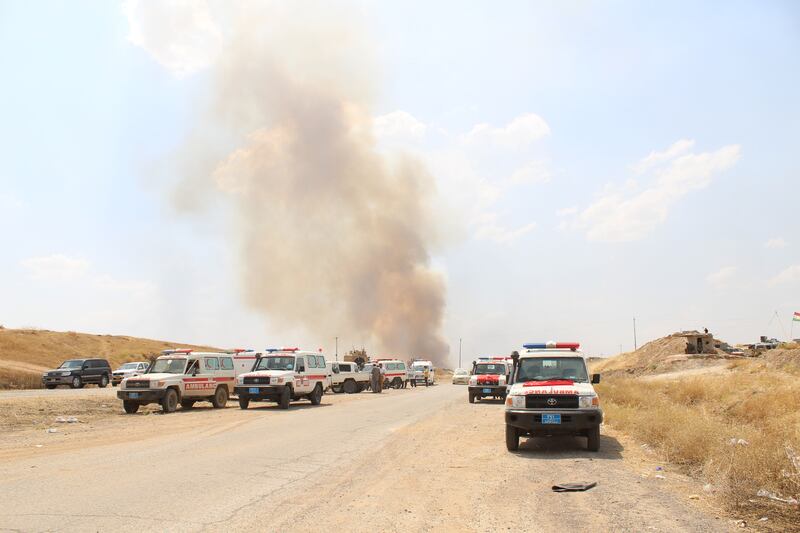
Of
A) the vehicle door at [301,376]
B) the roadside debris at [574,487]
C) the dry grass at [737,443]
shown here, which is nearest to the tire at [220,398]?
the vehicle door at [301,376]

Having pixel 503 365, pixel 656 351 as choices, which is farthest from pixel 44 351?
pixel 656 351

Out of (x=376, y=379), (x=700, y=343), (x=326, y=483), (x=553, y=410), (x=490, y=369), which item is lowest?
(x=326, y=483)

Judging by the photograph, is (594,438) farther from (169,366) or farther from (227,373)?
(227,373)

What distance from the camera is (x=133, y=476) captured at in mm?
8977

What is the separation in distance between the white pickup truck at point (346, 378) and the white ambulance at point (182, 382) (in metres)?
10.5

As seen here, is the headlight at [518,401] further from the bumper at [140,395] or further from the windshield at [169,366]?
the windshield at [169,366]

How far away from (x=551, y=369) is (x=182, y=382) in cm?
1418

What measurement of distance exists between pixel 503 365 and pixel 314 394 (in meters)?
7.95

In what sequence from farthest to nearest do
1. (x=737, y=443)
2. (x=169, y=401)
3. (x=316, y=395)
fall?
1. (x=316, y=395)
2. (x=169, y=401)
3. (x=737, y=443)

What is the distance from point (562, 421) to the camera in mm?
11016

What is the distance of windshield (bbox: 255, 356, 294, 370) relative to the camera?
23047 mm

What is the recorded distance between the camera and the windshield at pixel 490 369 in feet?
85.6

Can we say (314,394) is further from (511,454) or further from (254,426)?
(511,454)

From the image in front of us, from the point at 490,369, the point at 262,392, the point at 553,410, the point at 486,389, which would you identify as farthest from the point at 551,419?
the point at 490,369
